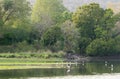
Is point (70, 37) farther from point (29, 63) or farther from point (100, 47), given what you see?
point (29, 63)

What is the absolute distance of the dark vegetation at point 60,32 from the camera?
242 ft

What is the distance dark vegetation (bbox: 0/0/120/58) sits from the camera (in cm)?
7362

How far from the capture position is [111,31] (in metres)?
77.2

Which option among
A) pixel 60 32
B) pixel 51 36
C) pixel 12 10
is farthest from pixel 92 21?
pixel 12 10

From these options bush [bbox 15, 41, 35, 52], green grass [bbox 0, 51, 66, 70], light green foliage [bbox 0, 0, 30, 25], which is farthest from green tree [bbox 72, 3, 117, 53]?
bush [bbox 15, 41, 35, 52]

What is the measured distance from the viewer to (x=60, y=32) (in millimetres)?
74250

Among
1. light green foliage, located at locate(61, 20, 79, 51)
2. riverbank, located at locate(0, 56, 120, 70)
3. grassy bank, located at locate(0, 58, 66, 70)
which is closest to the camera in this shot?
grassy bank, located at locate(0, 58, 66, 70)

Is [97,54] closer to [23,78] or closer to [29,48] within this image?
[29,48]

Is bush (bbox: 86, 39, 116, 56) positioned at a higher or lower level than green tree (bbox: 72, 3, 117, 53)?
lower

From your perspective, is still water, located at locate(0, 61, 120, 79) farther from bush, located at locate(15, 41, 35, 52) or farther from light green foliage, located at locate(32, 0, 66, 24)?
light green foliage, located at locate(32, 0, 66, 24)

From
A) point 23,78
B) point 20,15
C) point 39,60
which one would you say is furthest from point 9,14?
point 23,78

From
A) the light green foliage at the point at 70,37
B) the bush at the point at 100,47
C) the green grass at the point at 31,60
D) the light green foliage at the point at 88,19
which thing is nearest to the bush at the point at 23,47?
the green grass at the point at 31,60

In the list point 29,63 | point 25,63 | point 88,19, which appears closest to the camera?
point 25,63

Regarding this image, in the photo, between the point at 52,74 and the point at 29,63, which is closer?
the point at 52,74
